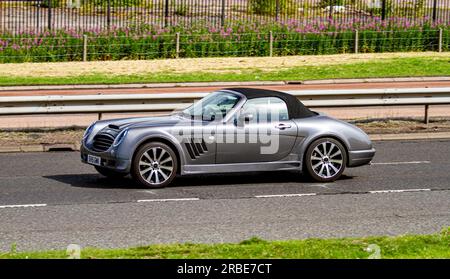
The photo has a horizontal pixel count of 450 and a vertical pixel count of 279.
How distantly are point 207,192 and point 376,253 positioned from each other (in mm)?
6627

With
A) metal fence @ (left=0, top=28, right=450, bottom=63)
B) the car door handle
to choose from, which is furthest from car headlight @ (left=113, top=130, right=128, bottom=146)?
metal fence @ (left=0, top=28, right=450, bottom=63)

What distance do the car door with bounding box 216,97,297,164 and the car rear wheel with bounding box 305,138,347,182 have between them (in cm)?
34

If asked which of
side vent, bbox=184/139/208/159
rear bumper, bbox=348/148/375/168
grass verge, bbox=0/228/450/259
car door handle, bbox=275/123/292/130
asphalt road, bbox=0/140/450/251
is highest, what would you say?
car door handle, bbox=275/123/292/130

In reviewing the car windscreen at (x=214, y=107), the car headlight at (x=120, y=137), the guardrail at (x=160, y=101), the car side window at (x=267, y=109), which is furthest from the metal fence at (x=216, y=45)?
the car headlight at (x=120, y=137)

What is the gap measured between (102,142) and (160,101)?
5882 mm

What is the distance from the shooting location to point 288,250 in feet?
34.1

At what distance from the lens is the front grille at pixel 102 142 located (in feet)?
49.6

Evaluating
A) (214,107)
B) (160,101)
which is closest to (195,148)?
(214,107)

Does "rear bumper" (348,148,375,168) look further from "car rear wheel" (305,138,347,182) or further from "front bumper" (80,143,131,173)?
"front bumper" (80,143,131,173)

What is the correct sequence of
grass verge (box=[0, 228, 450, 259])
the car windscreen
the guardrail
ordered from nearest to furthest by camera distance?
grass verge (box=[0, 228, 450, 259]) → the car windscreen → the guardrail

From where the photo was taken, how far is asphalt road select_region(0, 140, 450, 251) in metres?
12.0

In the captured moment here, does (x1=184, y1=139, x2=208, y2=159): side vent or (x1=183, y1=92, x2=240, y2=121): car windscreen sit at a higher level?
(x1=183, y1=92, x2=240, y2=121): car windscreen

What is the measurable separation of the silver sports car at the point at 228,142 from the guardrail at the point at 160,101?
4.66 m

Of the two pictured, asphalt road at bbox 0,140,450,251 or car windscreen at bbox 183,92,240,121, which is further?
car windscreen at bbox 183,92,240,121
